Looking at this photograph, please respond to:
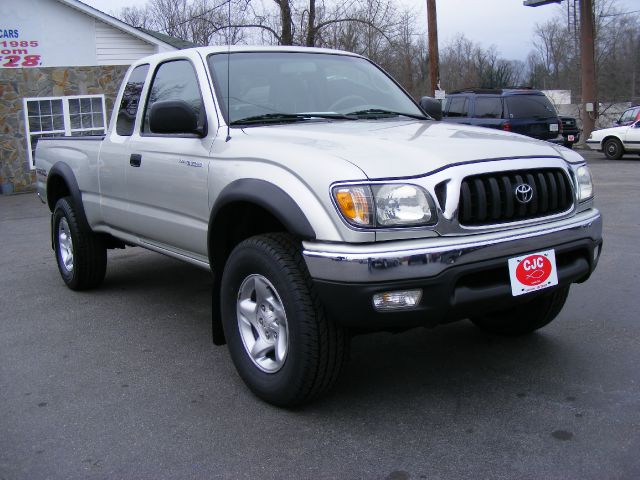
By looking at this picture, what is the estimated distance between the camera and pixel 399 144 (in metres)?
3.45

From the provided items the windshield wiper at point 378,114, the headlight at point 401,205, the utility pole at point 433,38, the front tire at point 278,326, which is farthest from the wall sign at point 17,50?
the headlight at point 401,205

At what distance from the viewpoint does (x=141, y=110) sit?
16.6 ft

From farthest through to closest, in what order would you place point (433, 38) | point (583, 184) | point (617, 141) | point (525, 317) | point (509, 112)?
point (433, 38), point (617, 141), point (509, 112), point (525, 317), point (583, 184)

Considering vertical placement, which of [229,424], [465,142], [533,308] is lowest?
[229,424]

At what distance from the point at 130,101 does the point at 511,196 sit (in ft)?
10.3

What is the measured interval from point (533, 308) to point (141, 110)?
2973 mm

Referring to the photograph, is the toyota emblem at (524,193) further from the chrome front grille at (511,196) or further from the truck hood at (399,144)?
the truck hood at (399,144)

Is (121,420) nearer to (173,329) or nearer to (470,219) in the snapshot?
(173,329)

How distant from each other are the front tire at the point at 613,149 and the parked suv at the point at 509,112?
4181mm

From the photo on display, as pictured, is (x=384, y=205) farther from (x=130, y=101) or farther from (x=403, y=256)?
(x=130, y=101)

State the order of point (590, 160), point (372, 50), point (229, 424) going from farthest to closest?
point (372, 50)
point (590, 160)
point (229, 424)

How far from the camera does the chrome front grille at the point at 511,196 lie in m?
3.23

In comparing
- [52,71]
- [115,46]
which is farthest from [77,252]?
[115,46]

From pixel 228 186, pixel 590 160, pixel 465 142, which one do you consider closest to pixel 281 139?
pixel 228 186
